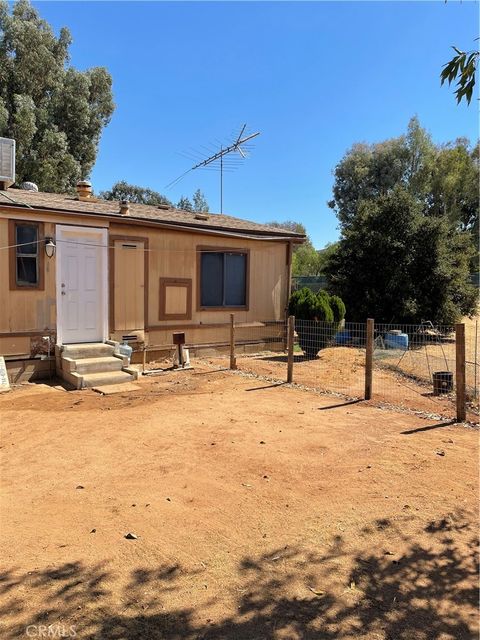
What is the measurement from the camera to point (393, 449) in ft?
15.4

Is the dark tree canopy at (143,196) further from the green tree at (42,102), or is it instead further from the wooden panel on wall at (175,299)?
the wooden panel on wall at (175,299)

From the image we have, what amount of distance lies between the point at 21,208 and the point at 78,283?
166 centimetres

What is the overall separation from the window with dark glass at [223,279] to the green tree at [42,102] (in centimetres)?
1175

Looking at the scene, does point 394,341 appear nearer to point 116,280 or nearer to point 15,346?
point 116,280

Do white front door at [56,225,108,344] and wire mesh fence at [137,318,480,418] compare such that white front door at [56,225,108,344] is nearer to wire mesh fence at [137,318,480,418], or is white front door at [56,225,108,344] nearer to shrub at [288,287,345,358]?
→ wire mesh fence at [137,318,480,418]

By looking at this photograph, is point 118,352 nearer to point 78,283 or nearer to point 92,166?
point 78,283

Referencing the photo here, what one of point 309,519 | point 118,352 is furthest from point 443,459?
point 118,352

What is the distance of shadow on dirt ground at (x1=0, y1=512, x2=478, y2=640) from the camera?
2166mm

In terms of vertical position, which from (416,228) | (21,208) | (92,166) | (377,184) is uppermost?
(377,184)

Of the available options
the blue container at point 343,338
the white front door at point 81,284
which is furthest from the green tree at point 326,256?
the white front door at point 81,284

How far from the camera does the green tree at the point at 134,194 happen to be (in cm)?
3619

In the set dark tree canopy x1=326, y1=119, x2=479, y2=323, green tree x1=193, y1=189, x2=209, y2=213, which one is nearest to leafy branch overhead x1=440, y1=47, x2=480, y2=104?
dark tree canopy x1=326, y1=119, x2=479, y2=323

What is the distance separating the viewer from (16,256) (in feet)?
26.3

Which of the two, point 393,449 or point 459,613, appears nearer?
point 459,613
